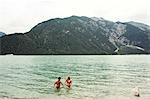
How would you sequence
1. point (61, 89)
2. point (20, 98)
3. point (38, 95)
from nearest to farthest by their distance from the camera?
1. point (20, 98)
2. point (38, 95)
3. point (61, 89)

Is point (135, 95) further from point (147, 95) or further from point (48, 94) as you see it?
point (48, 94)

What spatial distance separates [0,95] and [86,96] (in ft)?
37.3

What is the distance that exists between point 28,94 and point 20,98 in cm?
331

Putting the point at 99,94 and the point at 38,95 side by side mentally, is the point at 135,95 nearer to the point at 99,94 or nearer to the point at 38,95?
the point at 99,94

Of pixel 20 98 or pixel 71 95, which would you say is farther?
pixel 71 95

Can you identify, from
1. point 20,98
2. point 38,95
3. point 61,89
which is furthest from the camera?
point 61,89

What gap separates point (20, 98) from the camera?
3547cm

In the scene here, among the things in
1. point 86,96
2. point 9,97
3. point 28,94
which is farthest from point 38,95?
point 86,96

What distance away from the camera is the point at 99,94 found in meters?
39.5

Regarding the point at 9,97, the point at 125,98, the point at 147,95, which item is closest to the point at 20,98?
the point at 9,97

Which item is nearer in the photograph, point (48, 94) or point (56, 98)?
point (56, 98)

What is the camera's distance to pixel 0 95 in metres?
37.0

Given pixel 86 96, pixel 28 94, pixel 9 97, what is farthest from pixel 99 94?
pixel 9 97

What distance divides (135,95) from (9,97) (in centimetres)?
1676
